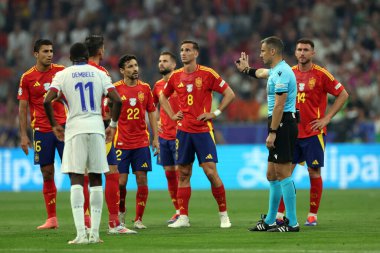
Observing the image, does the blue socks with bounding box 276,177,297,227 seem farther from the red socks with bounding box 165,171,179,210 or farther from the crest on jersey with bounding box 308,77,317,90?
the red socks with bounding box 165,171,179,210

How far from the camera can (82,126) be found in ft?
38.1

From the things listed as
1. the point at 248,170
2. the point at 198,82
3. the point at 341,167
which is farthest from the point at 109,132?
the point at 341,167

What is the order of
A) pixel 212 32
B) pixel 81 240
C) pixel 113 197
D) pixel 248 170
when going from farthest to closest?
pixel 212 32 < pixel 248 170 < pixel 113 197 < pixel 81 240

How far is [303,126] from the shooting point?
14789 mm

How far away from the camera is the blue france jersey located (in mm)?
12734

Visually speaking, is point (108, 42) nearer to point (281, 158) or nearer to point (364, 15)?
point (364, 15)

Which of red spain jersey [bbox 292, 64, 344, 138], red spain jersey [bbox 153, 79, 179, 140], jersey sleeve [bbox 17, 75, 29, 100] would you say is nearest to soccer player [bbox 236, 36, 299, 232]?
red spain jersey [bbox 292, 64, 344, 138]

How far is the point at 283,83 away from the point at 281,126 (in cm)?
65

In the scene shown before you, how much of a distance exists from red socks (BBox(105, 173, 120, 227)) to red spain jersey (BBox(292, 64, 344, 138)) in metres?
3.21

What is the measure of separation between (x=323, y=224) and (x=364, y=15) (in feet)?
57.6

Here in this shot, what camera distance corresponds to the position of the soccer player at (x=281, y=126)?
1276cm

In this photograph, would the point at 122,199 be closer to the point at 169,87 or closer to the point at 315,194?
the point at 169,87

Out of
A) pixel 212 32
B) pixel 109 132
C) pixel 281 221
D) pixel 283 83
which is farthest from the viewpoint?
pixel 212 32

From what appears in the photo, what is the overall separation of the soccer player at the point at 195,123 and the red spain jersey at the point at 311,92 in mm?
1244
